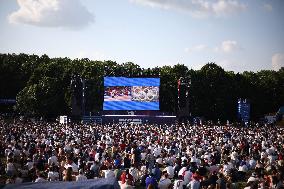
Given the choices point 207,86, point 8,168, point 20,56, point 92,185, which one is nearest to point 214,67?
point 207,86

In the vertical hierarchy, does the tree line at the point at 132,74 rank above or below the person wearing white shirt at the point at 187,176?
above

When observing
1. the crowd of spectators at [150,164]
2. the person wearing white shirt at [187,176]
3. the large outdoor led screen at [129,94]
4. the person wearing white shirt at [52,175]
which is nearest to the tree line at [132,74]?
the large outdoor led screen at [129,94]

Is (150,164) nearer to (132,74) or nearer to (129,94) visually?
(129,94)

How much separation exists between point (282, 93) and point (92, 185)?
82910 millimetres

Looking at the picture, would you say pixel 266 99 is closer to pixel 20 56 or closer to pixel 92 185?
pixel 20 56

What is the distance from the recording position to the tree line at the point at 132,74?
6488cm

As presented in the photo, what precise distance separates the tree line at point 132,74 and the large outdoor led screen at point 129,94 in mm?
5735

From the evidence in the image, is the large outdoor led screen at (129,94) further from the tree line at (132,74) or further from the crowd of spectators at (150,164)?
the crowd of spectators at (150,164)

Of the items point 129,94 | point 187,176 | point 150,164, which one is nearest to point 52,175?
point 187,176

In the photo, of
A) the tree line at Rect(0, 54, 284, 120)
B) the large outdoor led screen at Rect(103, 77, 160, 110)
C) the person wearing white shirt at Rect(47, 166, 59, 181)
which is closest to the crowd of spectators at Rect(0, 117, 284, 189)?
A: the person wearing white shirt at Rect(47, 166, 59, 181)

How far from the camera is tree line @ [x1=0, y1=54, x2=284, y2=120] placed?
64875 millimetres

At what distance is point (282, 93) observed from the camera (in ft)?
271

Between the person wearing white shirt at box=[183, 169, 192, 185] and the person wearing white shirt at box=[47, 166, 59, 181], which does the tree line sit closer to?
the person wearing white shirt at box=[183, 169, 192, 185]

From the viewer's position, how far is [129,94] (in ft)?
179
